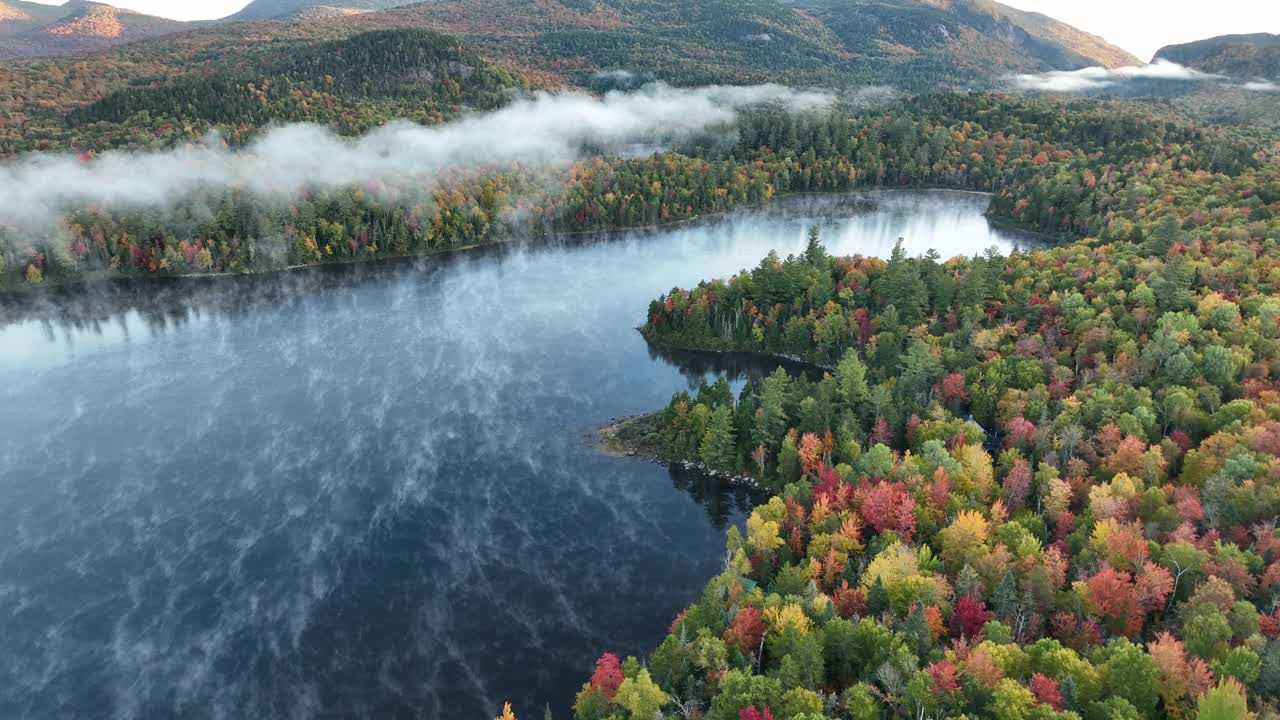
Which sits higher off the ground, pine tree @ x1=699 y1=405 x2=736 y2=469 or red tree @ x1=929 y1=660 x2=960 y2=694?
red tree @ x1=929 y1=660 x2=960 y2=694

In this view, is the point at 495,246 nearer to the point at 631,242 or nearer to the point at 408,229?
the point at 408,229

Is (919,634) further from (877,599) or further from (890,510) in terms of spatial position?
(890,510)

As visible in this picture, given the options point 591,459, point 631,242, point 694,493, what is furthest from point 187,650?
point 631,242

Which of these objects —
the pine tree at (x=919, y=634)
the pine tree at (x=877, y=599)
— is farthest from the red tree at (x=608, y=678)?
the pine tree at (x=919, y=634)

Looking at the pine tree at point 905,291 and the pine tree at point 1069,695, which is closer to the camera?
the pine tree at point 1069,695

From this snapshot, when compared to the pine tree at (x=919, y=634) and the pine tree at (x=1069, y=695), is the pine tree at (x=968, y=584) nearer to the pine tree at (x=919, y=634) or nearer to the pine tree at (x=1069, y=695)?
the pine tree at (x=919, y=634)

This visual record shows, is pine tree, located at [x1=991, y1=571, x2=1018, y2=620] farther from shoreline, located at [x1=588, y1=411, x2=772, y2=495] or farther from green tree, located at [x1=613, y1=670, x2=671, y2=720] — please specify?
shoreline, located at [x1=588, y1=411, x2=772, y2=495]

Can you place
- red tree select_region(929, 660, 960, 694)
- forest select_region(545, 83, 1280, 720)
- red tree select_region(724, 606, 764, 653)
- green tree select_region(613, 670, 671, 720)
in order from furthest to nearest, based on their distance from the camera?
red tree select_region(724, 606, 764, 653)
green tree select_region(613, 670, 671, 720)
forest select_region(545, 83, 1280, 720)
red tree select_region(929, 660, 960, 694)

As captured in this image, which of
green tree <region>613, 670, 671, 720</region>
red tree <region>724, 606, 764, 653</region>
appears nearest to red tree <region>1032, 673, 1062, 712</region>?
red tree <region>724, 606, 764, 653</region>
